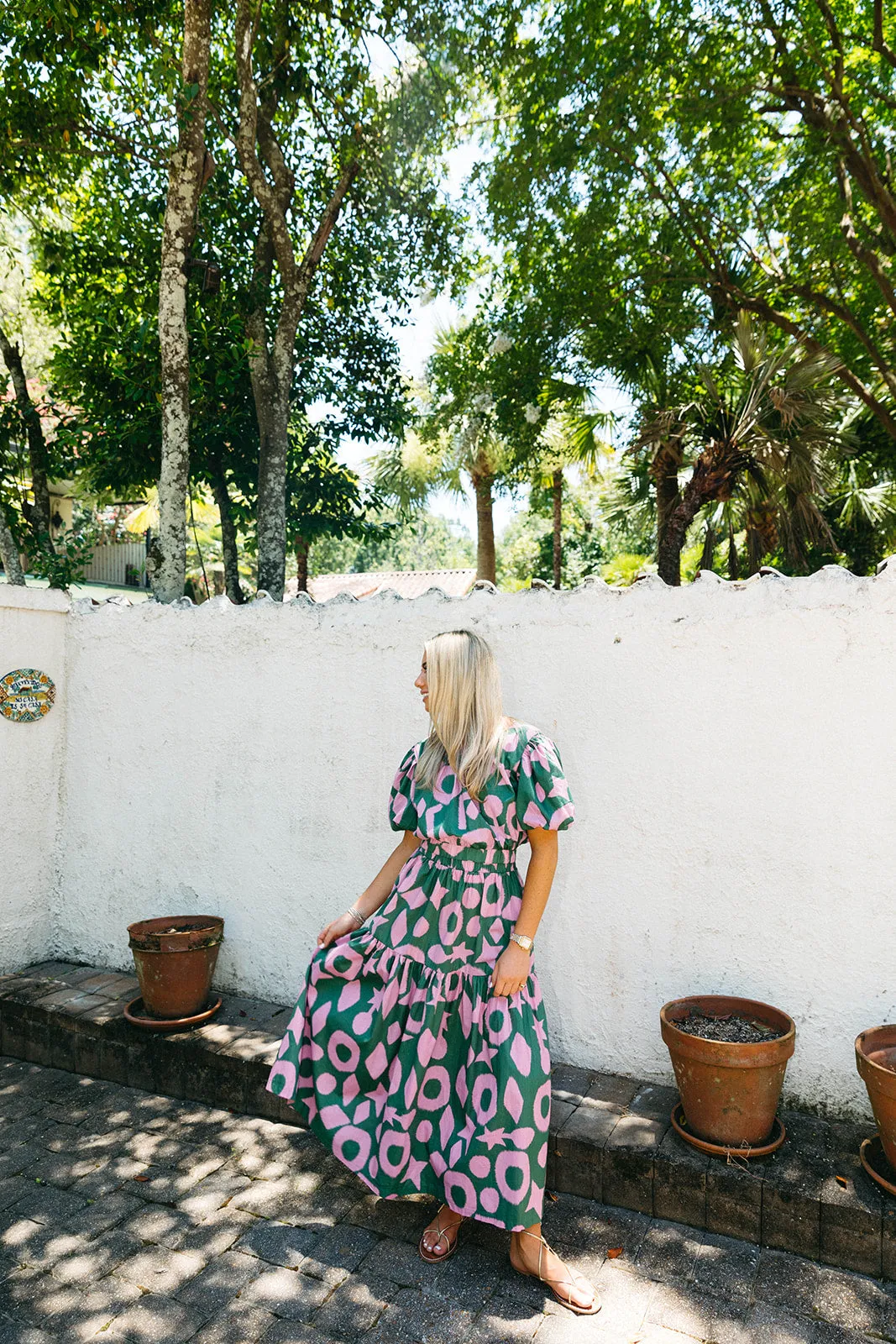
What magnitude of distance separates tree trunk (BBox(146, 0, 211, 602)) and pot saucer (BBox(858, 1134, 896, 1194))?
425 cm

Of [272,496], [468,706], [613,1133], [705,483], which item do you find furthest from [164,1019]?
[705,483]

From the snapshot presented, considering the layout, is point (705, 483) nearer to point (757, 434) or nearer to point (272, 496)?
point (757, 434)

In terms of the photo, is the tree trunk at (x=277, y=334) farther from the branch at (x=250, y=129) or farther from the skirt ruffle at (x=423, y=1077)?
the skirt ruffle at (x=423, y=1077)

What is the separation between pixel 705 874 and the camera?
3.08 meters

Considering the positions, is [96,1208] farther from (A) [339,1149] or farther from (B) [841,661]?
(B) [841,661]

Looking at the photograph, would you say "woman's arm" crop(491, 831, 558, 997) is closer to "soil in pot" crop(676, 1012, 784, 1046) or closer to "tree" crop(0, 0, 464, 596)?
"soil in pot" crop(676, 1012, 784, 1046)

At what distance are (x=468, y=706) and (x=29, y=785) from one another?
3.05 m

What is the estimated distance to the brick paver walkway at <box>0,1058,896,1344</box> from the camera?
225cm

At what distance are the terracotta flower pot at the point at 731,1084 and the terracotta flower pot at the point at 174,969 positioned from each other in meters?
2.07

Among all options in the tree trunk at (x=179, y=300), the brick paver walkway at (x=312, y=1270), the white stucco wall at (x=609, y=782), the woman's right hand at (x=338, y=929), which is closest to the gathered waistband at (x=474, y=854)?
the woman's right hand at (x=338, y=929)

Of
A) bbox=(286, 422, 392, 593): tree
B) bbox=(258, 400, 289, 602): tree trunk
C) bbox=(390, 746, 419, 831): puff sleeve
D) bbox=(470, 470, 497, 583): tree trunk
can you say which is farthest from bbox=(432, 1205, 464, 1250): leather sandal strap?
bbox=(470, 470, 497, 583): tree trunk

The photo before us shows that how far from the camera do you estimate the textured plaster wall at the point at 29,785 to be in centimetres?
439

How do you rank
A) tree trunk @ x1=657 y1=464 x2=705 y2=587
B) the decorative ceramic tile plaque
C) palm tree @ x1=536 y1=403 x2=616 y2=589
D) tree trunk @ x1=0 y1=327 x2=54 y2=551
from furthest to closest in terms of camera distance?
palm tree @ x1=536 y1=403 x2=616 y2=589 → tree trunk @ x1=657 y1=464 x2=705 y2=587 → tree trunk @ x1=0 y1=327 x2=54 y2=551 → the decorative ceramic tile plaque

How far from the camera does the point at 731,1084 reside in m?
2.63
